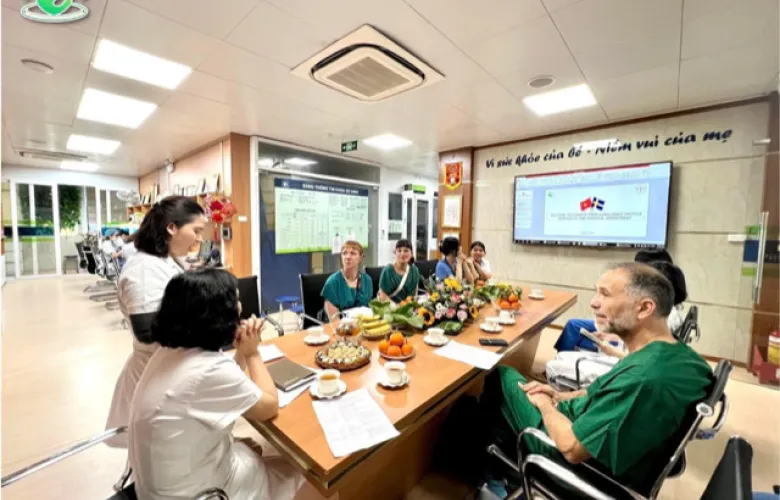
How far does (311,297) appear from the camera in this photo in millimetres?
2877

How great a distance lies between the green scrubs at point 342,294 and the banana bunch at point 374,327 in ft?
2.24

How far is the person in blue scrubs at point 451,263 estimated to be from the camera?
3.52 metres

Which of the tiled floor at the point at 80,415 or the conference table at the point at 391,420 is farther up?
the conference table at the point at 391,420

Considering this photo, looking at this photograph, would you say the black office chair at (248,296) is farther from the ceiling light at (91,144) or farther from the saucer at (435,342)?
the ceiling light at (91,144)

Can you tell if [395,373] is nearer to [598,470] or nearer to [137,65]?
[598,470]

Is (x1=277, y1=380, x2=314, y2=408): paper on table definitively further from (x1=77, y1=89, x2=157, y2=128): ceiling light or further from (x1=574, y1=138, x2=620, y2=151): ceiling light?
(x1=574, y1=138, x2=620, y2=151): ceiling light

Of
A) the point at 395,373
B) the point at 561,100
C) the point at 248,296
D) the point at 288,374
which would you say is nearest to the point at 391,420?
the point at 395,373

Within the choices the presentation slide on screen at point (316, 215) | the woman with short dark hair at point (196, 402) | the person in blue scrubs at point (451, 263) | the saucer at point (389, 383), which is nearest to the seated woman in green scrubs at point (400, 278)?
the person in blue scrubs at point (451, 263)

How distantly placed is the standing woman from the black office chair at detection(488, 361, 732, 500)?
173cm

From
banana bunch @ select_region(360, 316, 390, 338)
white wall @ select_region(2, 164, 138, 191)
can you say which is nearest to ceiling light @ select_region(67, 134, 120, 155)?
white wall @ select_region(2, 164, 138, 191)

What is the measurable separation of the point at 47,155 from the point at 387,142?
21.9 ft

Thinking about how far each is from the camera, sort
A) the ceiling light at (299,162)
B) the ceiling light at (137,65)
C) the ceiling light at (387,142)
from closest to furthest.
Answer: the ceiling light at (137,65) < the ceiling light at (387,142) < the ceiling light at (299,162)

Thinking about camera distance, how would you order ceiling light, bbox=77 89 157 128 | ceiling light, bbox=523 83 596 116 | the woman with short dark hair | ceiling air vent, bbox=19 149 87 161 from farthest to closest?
ceiling air vent, bbox=19 149 87 161 → ceiling light, bbox=77 89 157 128 → ceiling light, bbox=523 83 596 116 → the woman with short dark hair

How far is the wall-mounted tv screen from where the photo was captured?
3.72 metres
